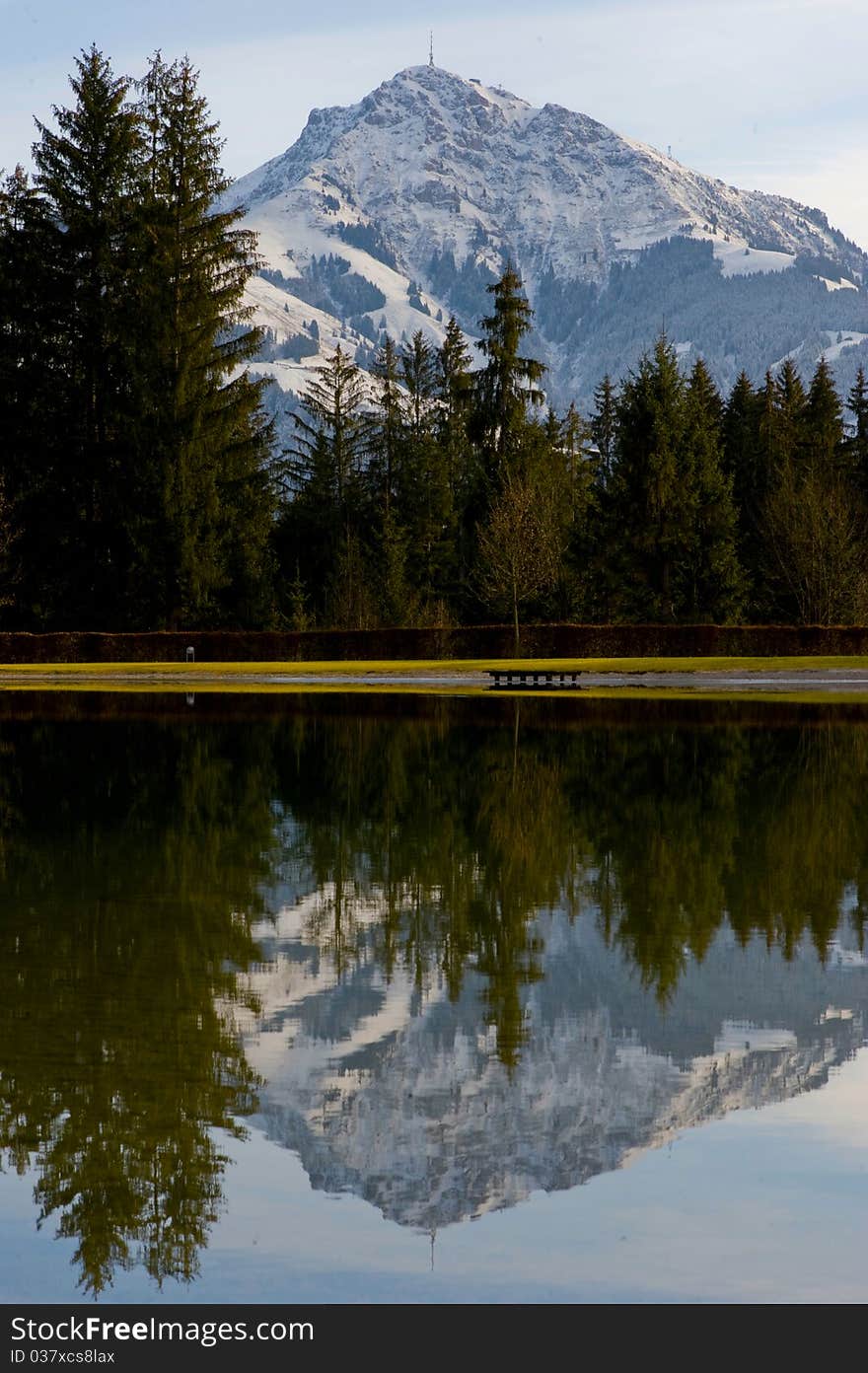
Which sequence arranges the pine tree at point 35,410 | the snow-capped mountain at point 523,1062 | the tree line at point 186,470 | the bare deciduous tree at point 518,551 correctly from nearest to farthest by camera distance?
1. the snow-capped mountain at point 523,1062
2. the bare deciduous tree at point 518,551
3. the tree line at point 186,470
4. the pine tree at point 35,410

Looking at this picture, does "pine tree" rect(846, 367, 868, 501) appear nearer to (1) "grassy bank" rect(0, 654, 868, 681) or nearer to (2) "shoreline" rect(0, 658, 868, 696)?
(1) "grassy bank" rect(0, 654, 868, 681)

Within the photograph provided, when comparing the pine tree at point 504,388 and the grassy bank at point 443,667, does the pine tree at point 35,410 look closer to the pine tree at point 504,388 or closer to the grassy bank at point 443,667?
the grassy bank at point 443,667

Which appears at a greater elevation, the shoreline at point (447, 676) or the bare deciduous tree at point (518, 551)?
the bare deciduous tree at point (518, 551)

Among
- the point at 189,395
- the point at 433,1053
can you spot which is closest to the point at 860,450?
the point at 189,395

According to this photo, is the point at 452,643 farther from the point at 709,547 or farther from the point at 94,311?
the point at 94,311

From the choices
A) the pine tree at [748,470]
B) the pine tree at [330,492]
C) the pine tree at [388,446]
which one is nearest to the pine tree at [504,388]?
the pine tree at [330,492]

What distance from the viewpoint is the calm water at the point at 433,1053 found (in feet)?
18.8

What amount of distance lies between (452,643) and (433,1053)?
167 feet

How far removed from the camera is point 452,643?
5881 cm

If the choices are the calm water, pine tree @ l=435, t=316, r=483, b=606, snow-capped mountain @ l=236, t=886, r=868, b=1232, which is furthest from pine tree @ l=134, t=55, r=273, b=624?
snow-capped mountain @ l=236, t=886, r=868, b=1232

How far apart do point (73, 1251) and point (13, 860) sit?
807 cm
